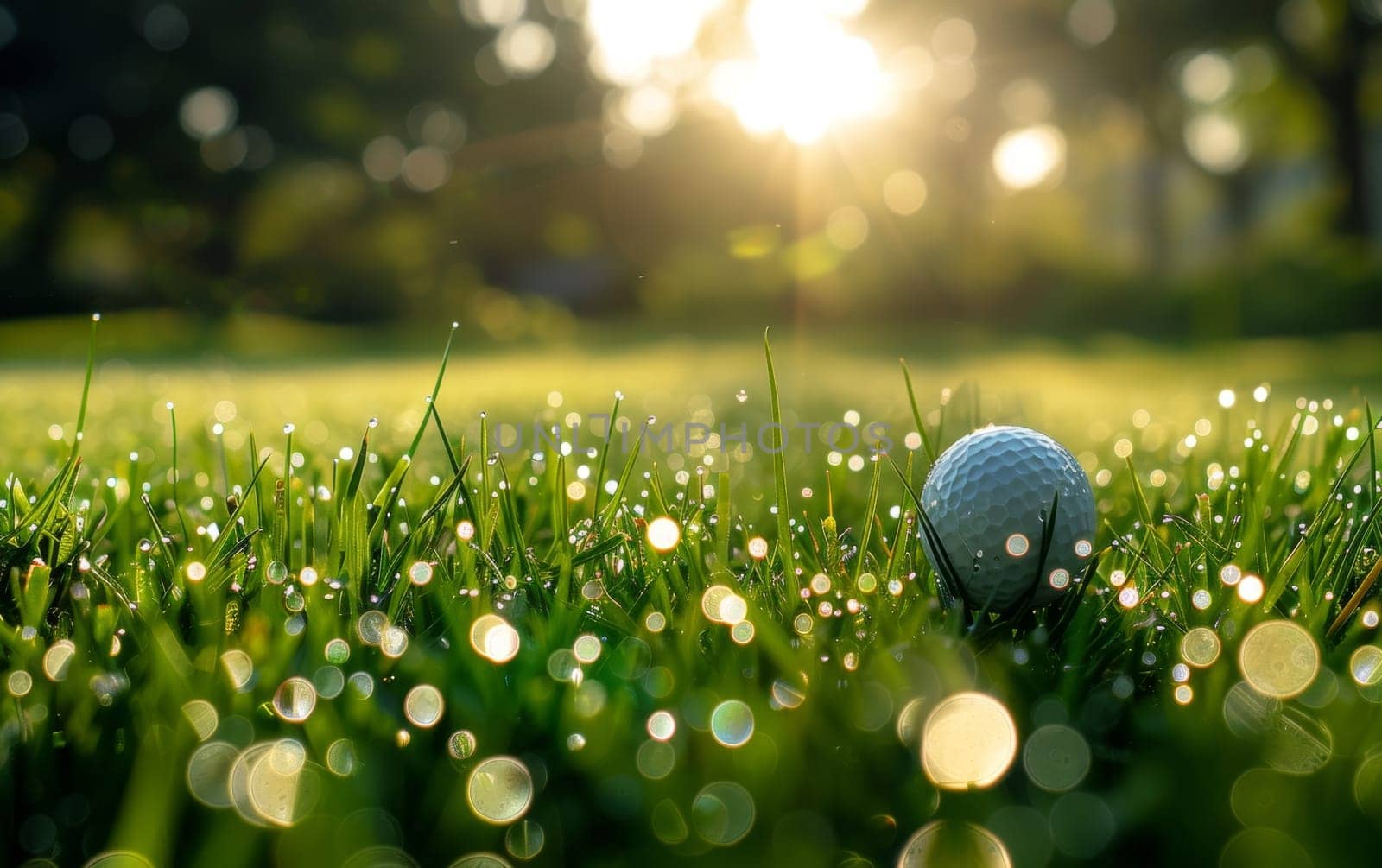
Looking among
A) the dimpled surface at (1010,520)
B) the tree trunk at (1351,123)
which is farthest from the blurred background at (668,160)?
the dimpled surface at (1010,520)

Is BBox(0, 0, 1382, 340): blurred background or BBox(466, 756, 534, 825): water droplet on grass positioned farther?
BBox(0, 0, 1382, 340): blurred background

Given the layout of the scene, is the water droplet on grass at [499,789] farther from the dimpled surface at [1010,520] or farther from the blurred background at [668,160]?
the blurred background at [668,160]

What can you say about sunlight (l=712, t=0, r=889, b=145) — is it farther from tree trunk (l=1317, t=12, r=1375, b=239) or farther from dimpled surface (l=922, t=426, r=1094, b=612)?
tree trunk (l=1317, t=12, r=1375, b=239)

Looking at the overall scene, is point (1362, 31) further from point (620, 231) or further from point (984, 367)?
point (620, 231)

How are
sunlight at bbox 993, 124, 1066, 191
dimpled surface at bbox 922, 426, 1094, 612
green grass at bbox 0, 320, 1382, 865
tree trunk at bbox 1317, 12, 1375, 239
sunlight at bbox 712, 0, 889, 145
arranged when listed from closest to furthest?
green grass at bbox 0, 320, 1382, 865 → dimpled surface at bbox 922, 426, 1094, 612 → sunlight at bbox 712, 0, 889, 145 → tree trunk at bbox 1317, 12, 1375, 239 → sunlight at bbox 993, 124, 1066, 191

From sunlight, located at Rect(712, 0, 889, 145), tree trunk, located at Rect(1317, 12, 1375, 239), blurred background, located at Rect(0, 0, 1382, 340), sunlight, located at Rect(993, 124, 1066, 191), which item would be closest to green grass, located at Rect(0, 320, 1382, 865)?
sunlight, located at Rect(712, 0, 889, 145)

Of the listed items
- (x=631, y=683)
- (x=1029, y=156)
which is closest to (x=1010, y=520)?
(x=631, y=683)
